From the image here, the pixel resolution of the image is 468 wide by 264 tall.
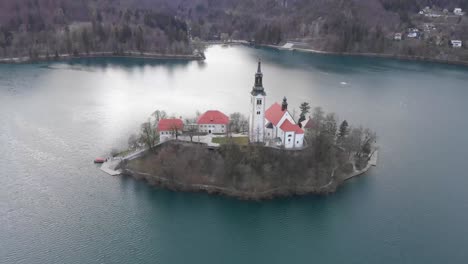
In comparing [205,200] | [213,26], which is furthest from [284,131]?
[213,26]

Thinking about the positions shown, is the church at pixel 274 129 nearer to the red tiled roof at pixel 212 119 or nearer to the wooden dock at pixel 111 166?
the red tiled roof at pixel 212 119

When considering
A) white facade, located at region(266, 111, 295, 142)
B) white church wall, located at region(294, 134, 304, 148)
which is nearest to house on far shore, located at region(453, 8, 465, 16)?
white church wall, located at region(294, 134, 304, 148)

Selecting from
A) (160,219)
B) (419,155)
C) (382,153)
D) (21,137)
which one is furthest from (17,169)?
Answer: (419,155)

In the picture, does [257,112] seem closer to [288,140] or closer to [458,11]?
[288,140]

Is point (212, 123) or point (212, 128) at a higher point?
point (212, 123)

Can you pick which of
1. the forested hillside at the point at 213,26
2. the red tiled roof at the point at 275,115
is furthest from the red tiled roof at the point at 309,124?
the forested hillside at the point at 213,26

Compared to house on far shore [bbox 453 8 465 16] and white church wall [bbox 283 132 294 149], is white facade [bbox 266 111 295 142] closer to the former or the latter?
white church wall [bbox 283 132 294 149]

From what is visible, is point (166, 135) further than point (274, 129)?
Yes
